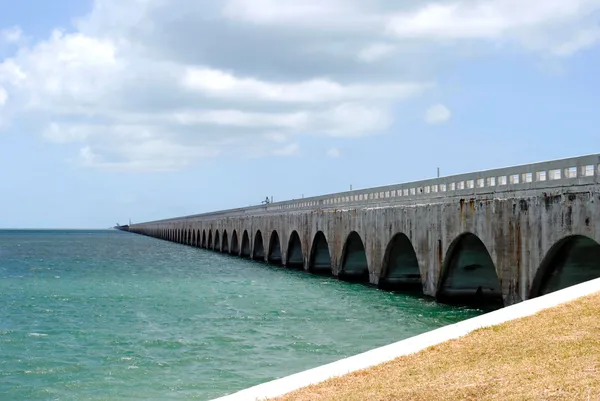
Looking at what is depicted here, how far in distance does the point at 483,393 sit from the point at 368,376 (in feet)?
7.71

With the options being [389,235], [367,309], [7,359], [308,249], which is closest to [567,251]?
[367,309]

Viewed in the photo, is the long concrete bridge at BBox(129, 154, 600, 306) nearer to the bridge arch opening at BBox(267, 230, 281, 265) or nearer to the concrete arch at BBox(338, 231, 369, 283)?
the concrete arch at BBox(338, 231, 369, 283)

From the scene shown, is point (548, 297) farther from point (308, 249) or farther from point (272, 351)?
point (308, 249)

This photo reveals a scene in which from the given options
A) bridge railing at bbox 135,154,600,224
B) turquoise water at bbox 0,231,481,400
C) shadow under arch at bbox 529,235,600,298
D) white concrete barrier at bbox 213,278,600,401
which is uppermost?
bridge railing at bbox 135,154,600,224

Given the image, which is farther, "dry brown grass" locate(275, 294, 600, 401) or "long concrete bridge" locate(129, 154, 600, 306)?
"long concrete bridge" locate(129, 154, 600, 306)

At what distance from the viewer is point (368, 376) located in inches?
464

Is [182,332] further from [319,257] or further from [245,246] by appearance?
[245,246]

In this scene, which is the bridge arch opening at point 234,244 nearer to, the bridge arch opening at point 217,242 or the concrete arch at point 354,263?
the bridge arch opening at point 217,242

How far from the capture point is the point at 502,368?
10891 millimetres

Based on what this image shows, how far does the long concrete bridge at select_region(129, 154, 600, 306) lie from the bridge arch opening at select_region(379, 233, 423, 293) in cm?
5

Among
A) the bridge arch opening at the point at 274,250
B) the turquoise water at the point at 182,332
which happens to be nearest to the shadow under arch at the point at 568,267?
the turquoise water at the point at 182,332

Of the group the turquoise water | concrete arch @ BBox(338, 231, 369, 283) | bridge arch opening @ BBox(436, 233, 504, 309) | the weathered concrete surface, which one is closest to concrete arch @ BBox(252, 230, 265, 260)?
the weathered concrete surface

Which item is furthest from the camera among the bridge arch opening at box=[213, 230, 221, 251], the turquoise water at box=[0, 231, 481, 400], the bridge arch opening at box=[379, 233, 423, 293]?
the bridge arch opening at box=[213, 230, 221, 251]

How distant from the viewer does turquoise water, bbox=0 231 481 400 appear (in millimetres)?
18422
